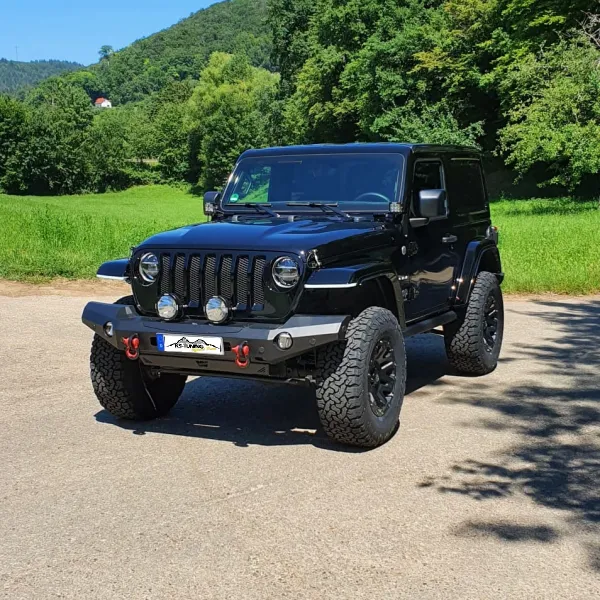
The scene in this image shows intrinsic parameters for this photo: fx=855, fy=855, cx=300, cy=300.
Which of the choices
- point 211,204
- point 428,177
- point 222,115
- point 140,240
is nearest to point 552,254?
point 140,240

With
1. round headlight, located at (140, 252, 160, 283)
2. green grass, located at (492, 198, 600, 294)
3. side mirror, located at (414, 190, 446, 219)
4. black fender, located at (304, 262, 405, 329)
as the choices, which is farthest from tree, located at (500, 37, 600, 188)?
round headlight, located at (140, 252, 160, 283)

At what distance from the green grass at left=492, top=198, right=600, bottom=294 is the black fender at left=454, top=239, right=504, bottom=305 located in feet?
18.0

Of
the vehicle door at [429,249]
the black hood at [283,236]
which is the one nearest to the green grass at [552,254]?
the vehicle door at [429,249]

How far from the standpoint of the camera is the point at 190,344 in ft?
17.7

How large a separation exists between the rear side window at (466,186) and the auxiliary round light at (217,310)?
2808mm

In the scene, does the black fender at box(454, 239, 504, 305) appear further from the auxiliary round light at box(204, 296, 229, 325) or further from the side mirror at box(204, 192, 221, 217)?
the auxiliary round light at box(204, 296, 229, 325)

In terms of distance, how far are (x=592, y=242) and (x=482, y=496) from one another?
14.3 meters

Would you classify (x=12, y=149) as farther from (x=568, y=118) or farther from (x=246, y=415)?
(x=246, y=415)

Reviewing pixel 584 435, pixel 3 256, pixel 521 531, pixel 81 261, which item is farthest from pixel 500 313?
pixel 3 256

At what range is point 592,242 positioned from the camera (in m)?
17.9

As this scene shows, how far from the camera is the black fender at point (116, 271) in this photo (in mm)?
5957

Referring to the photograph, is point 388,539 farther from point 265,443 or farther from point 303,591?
point 265,443

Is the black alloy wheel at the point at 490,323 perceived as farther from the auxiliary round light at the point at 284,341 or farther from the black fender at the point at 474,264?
the auxiliary round light at the point at 284,341

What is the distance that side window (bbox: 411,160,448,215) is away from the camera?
6.72 m
